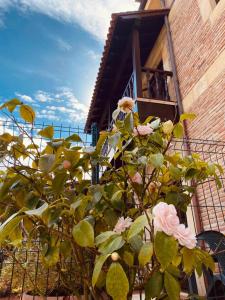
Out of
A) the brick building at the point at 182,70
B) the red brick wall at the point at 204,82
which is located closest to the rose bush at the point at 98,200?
the brick building at the point at 182,70

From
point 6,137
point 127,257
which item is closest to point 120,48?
point 6,137

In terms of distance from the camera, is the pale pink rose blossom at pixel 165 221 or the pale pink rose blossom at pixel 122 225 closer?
the pale pink rose blossom at pixel 165 221

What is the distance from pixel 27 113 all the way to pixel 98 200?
70 cm

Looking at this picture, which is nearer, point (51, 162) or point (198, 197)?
point (51, 162)

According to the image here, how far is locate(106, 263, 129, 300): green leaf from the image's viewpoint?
89cm

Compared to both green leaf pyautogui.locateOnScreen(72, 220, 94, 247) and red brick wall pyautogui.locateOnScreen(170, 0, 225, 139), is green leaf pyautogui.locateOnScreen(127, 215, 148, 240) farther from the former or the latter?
red brick wall pyautogui.locateOnScreen(170, 0, 225, 139)

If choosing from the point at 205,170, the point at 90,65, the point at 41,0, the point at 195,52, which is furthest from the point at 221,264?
the point at 41,0

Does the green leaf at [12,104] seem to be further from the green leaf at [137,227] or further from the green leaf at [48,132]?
the green leaf at [137,227]

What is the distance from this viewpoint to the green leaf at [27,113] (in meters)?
1.54

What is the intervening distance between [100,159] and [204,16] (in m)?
5.53

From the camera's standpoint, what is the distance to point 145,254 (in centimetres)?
98

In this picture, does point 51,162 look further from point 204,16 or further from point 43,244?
point 204,16

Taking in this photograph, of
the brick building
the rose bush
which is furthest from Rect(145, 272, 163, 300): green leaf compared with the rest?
the brick building

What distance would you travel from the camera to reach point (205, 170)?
1685 millimetres
